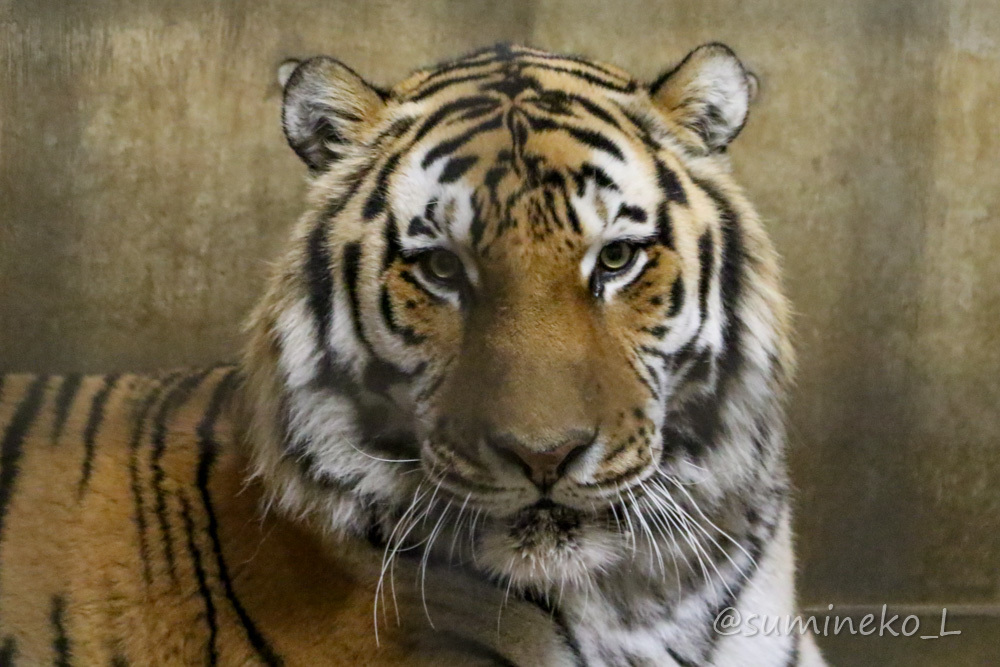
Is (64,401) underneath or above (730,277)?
underneath

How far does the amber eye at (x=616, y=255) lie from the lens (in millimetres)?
868

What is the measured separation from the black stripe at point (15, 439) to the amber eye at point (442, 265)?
0.46 m

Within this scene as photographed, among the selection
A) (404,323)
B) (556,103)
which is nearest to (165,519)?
(404,323)

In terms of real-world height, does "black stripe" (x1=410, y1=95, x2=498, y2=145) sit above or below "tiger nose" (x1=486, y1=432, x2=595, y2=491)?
above

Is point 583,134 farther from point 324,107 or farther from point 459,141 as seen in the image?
point 324,107

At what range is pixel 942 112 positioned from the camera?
1.07 meters

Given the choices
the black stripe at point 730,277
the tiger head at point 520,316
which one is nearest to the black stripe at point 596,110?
the tiger head at point 520,316

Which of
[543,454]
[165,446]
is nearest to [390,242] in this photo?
[543,454]

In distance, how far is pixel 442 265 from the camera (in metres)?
0.86

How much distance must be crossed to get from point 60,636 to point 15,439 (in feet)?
0.76

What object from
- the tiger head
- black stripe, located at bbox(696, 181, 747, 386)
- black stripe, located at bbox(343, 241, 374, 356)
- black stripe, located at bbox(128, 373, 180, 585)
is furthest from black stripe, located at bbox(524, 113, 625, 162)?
black stripe, located at bbox(128, 373, 180, 585)

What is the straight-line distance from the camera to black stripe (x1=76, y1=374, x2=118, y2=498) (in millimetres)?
1016

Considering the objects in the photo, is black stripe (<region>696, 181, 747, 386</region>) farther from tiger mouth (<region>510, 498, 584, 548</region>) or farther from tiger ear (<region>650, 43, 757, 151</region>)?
tiger mouth (<region>510, 498, 584, 548</region>)

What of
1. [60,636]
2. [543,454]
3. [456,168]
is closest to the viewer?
[543,454]
